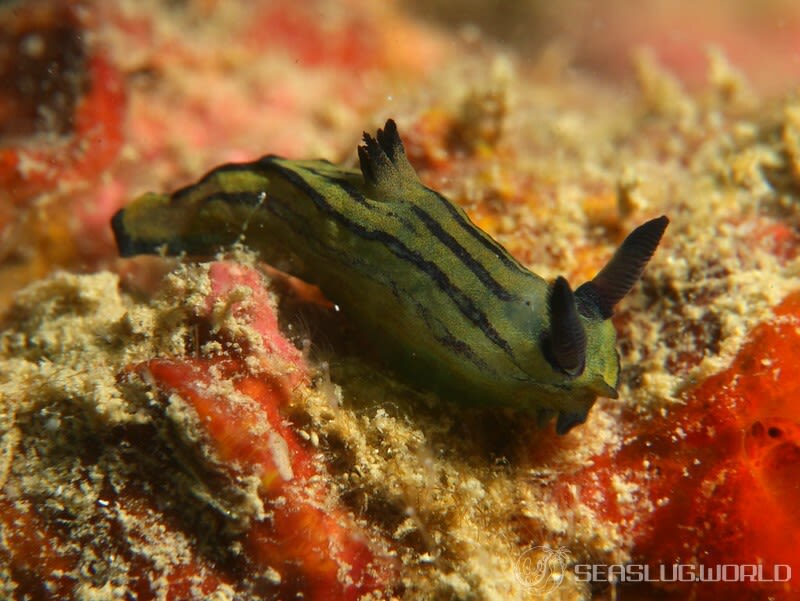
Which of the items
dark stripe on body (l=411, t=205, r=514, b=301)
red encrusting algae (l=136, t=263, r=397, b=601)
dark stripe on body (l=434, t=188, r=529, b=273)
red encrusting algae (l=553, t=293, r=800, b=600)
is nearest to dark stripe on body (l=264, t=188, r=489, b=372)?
dark stripe on body (l=411, t=205, r=514, b=301)

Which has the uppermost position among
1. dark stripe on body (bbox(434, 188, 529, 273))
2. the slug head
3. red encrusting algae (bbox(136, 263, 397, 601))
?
dark stripe on body (bbox(434, 188, 529, 273))

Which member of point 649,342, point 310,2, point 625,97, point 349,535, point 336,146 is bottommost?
point 349,535

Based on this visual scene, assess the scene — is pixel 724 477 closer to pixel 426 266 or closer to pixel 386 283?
pixel 426 266

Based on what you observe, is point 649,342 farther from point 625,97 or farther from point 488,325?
point 625,97

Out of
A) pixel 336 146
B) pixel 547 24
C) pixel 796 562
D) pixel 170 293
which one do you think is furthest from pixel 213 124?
pixel 547 24

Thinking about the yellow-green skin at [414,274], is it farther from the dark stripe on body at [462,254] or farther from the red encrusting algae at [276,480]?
the red encrusting algae at [276,480]

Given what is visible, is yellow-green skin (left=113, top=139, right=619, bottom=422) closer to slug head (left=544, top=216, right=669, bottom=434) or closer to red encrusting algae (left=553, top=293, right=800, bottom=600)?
slug head (left=544, top=216, right=669, bottom=434)
